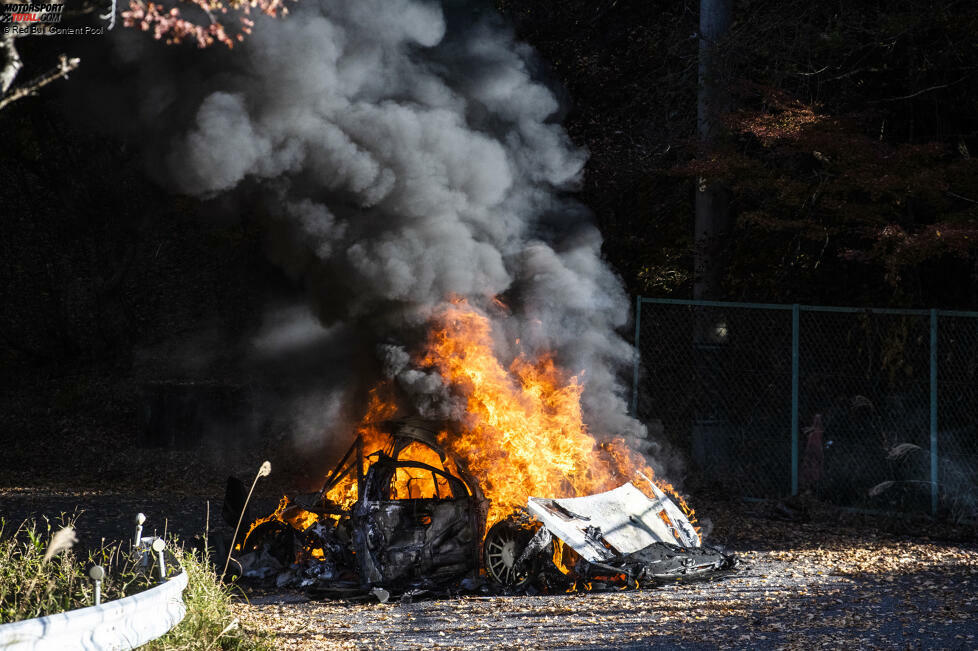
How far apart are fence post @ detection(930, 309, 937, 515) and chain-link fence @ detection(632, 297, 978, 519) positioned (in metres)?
0.01

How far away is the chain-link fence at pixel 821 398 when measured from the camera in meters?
11.0

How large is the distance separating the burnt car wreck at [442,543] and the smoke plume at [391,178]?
2.86 feet

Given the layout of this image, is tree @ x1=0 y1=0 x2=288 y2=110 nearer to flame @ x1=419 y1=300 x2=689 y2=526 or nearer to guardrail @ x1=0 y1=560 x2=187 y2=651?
guardrail @ x1=0 y1=560 x2=187 y2=651

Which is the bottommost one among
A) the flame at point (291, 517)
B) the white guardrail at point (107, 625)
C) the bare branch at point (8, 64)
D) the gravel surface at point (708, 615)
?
the gravel surface at point (708, 615)

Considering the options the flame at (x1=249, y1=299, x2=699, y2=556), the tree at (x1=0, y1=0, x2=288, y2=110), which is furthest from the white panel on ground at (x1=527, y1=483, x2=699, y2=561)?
the tree at (x1=0, y1=0, x2=288, y2=110)

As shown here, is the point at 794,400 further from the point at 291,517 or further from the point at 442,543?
the point at 291,517

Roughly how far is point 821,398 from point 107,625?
9.92 metres

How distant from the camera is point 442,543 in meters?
7.77

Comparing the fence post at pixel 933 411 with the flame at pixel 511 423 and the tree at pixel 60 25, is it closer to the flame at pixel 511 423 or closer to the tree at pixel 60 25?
the flame at pixel 511 423

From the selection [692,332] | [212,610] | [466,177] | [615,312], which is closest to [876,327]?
[692,332]

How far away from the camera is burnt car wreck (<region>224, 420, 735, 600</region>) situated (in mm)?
7660

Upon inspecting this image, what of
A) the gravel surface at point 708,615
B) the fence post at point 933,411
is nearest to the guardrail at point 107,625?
the gravel surface at point 708,615

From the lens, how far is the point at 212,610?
5.58 m

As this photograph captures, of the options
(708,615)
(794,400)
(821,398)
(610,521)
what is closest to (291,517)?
(610,521)
